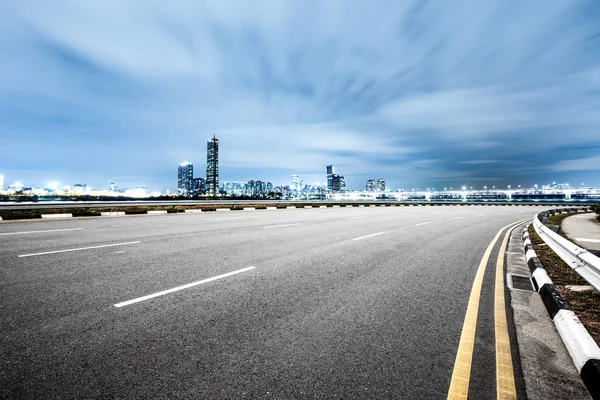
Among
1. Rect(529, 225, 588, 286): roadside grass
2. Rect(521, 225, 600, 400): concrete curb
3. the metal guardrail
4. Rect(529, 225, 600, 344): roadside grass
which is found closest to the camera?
Rect(521, 225, 600, 400): concrete curb

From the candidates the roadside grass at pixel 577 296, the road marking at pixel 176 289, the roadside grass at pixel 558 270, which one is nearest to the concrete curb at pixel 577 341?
the roadside grass at pixel 577 296

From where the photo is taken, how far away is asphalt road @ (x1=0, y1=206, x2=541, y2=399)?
2561 millimetres

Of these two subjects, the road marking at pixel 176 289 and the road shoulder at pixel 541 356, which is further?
the road marking at pixel 176 289

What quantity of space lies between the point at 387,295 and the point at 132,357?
3.56 meters

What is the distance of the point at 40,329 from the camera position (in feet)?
11.1

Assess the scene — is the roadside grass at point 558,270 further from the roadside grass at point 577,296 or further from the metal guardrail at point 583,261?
the metal guardrail at point 583,261

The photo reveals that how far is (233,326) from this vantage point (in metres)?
3.58

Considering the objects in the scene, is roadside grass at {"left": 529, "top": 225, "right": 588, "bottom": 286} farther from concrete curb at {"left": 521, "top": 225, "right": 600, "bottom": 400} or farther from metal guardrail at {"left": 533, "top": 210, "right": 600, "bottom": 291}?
concrete curb at {"left": 521, "top": 225, "right": 600, "bottom": 400}

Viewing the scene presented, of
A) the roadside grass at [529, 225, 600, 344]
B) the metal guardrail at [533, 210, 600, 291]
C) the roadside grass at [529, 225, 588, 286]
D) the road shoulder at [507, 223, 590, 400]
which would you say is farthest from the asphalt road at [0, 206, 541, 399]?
the roadside grass at [529, 225, 588, 286]

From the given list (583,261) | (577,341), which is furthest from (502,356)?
(583,261)

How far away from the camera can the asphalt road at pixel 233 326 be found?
8.40 feet

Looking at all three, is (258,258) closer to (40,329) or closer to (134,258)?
(134,258)

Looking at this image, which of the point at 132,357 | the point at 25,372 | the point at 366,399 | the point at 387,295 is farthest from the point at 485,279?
the point at 25,372

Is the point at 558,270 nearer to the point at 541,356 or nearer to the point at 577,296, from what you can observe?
the point at 577,296
